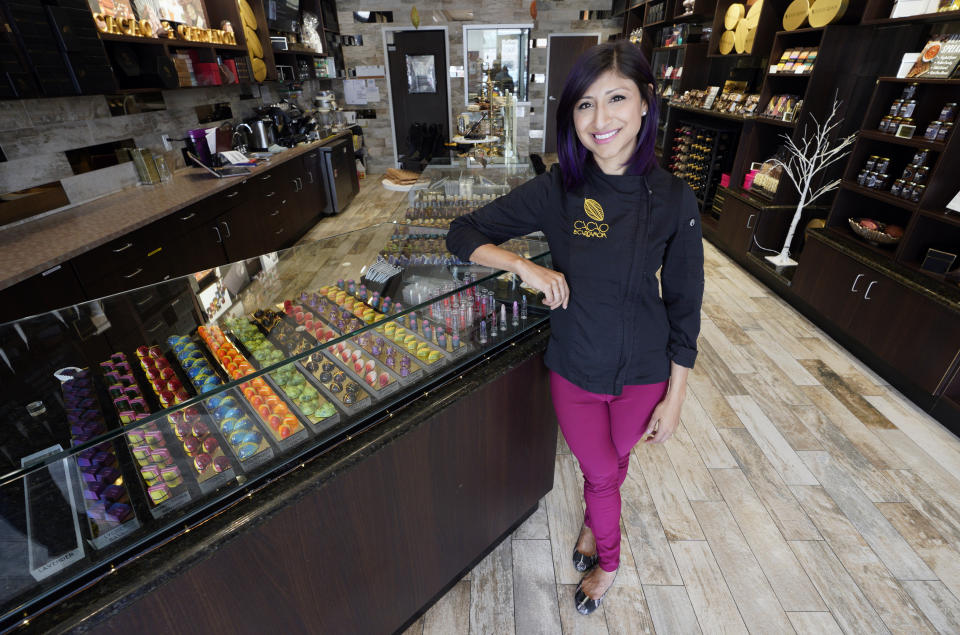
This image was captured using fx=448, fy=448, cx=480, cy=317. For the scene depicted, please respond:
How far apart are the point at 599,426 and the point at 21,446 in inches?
53.9

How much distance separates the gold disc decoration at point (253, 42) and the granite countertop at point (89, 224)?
1.77m

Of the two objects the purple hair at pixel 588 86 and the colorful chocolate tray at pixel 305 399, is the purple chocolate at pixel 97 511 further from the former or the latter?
the purple hair at pixel 588 86

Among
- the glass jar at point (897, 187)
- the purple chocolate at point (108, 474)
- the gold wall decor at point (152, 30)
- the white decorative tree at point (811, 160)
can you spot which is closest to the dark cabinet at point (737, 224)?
the white decorative tree at point (811, 160)

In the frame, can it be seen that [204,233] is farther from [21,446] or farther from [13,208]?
[21,446]

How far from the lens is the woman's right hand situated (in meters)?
1.12

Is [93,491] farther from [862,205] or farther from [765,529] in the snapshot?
[862,205]

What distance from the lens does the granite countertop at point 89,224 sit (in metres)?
2.21

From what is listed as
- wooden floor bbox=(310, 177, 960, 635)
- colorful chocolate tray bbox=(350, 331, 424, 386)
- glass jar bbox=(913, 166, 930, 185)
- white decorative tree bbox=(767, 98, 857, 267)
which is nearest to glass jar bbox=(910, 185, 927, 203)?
glass jar bbox=(913, 166, 930, 185)

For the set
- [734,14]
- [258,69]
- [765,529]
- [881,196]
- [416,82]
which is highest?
[734,14]

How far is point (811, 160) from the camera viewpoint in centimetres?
351

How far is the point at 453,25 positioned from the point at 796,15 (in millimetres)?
5520

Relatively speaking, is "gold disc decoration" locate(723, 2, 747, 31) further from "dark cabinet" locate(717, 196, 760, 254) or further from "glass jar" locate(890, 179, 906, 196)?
"glass jar" locate(890, 179, 906, 196)

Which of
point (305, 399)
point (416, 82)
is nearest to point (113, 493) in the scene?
point (305, 399)

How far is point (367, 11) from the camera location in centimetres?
739
